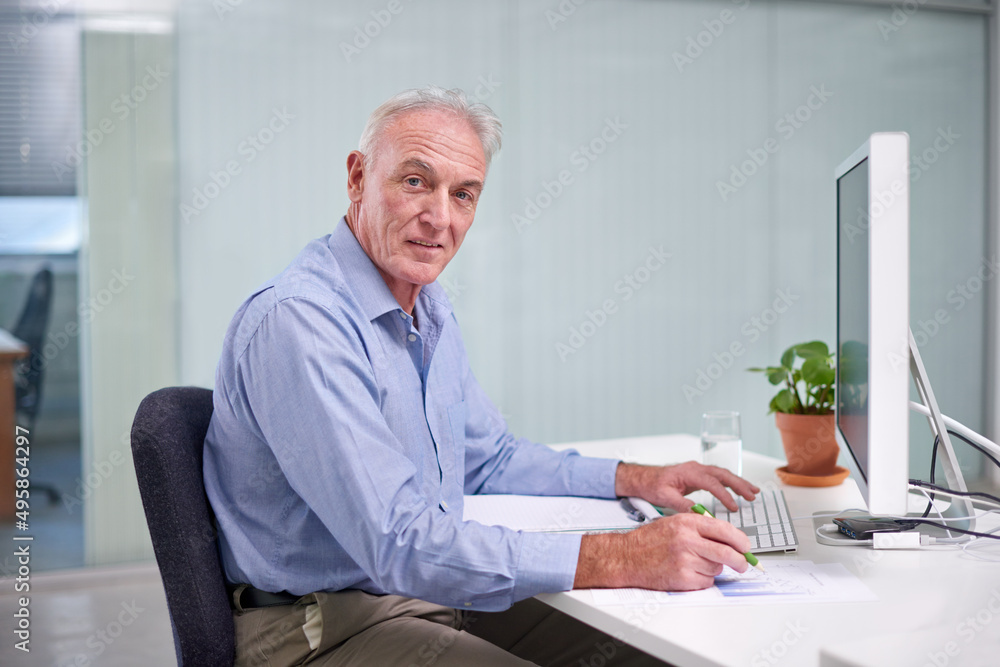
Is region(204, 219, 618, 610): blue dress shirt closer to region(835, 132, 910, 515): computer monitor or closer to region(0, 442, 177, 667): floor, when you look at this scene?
region(835, 132, 910, 515): computer monitor

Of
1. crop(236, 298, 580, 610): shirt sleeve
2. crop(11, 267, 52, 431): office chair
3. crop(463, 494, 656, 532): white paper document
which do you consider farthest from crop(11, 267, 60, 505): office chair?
crop(236, 298, 580, 610): shirt sleeve

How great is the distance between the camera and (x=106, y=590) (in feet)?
10.4

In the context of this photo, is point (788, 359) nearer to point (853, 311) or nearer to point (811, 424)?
point (811, 424)

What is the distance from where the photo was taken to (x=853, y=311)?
1.26 m

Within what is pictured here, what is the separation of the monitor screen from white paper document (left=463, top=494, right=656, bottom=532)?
1.13 ft

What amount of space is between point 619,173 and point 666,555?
2965 millimetres

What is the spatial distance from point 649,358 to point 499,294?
2.53ft

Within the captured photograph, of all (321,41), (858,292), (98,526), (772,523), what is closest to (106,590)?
(98,526)

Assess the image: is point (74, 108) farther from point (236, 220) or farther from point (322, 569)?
point (322, 569)

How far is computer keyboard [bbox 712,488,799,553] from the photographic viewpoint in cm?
120

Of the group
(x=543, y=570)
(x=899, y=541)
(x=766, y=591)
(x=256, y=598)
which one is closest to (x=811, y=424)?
(x=899, y=541)

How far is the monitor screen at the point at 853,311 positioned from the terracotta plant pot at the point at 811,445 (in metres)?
0.20

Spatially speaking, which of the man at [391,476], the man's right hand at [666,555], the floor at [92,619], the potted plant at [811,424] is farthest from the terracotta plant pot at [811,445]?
the floor at [92,619]

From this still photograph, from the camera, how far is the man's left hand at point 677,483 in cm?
142
